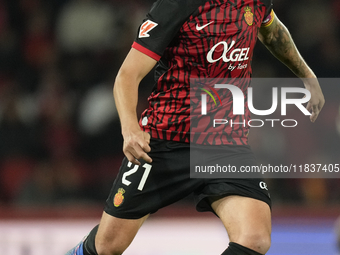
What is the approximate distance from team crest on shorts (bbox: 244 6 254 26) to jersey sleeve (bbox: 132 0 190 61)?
11.8 inches

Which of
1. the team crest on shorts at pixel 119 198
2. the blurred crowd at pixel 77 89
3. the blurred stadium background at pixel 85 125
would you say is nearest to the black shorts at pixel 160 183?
the team crest on shorts at pixel 119 198

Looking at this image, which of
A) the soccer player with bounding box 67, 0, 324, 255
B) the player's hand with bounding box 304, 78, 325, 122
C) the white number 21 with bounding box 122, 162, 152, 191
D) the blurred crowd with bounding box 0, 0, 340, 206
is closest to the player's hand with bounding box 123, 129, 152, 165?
the soccer player with bounding box 67, 0, 324, 255

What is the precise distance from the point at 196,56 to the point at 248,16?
0.32 meters

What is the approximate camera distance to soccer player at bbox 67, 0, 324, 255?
7.22 ft

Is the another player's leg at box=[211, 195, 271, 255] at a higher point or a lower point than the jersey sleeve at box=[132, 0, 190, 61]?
lower

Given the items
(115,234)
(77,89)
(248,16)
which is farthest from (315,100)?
(77,89)

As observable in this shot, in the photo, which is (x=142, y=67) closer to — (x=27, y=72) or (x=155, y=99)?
(x=155, y=99)

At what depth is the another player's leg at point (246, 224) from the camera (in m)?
2.05

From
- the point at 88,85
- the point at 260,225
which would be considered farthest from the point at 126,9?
the point at 260,225

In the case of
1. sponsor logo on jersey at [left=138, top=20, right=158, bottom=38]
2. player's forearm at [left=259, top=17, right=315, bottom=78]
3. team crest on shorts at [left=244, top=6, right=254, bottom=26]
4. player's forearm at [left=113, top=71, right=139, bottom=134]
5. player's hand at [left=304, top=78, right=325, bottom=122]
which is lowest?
player's forearm at [left=113, top=71, right=139, bottom=134]

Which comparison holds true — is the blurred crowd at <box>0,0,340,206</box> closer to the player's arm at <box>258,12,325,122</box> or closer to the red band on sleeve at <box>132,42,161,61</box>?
the player's arm at <box>258,12,325,122</box>

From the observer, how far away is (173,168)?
2.35 meters

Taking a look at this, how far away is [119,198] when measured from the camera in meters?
2.36

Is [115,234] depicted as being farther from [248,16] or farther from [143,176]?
[248,16]
